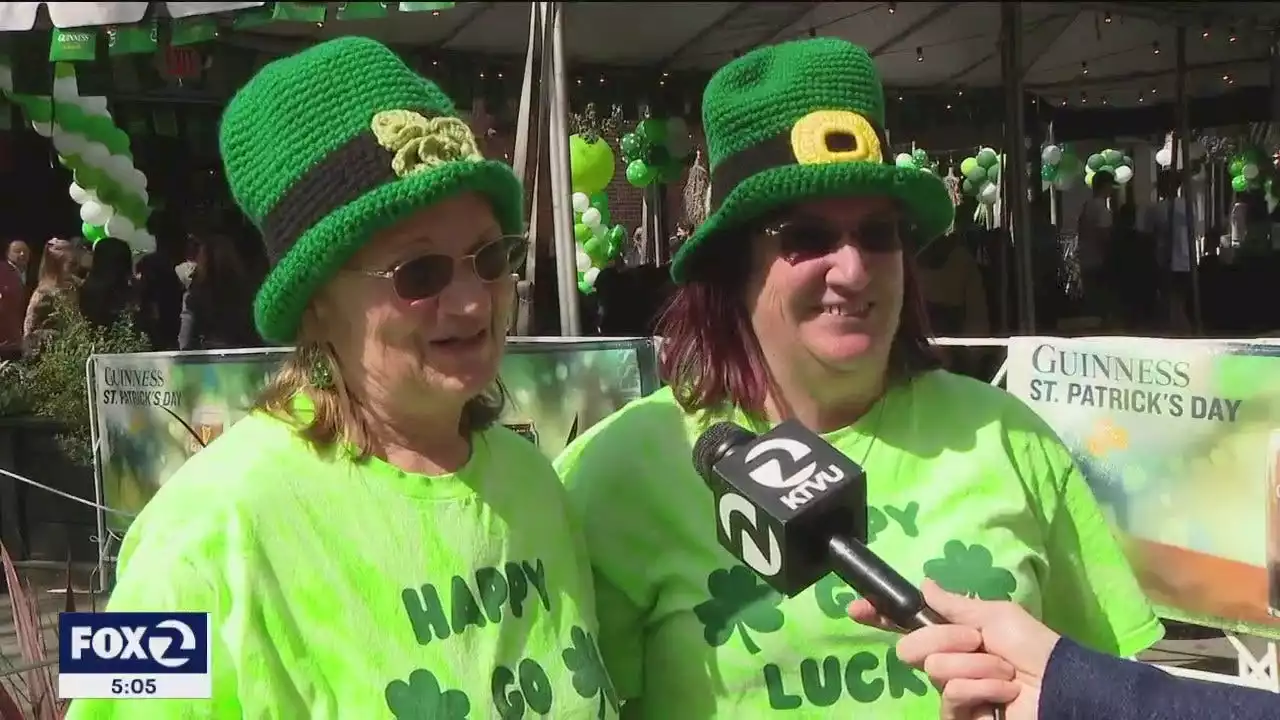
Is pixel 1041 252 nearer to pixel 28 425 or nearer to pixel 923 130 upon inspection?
pixel 923 130

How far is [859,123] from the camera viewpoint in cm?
181

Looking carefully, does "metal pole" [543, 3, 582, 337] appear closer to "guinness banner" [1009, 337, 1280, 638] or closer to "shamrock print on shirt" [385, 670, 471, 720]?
"guinness banner" [1009, 337, 1280, 638]

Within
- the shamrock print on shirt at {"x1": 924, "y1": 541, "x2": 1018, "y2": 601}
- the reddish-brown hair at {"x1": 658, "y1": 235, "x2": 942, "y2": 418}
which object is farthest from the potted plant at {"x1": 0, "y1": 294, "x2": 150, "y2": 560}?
the shamrock print on shirt at {"x1": 924, "y1": 541, "x2": 1018, "y2": 601}

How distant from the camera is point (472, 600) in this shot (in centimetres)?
154

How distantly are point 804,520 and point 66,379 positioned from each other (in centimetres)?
648

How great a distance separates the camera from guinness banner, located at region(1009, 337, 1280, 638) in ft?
10.7

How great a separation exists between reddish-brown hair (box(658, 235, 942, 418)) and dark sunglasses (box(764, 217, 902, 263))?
0.10 metres

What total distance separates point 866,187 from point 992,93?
10568 mm

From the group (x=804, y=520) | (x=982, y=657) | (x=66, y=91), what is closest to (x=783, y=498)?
(x=804, y=520)

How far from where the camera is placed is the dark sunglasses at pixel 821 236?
1.81 m

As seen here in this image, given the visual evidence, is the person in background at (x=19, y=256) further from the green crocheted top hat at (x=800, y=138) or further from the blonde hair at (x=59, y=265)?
the green crocheted top hat at (x=800, y=138)

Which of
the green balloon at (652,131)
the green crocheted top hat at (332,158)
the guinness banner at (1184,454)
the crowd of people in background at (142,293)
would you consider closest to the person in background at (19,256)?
the crowd of people in background at (142,293)

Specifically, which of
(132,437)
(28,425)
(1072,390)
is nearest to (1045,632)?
(1072,390)

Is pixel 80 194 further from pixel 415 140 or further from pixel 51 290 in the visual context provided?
pixel 415 140
